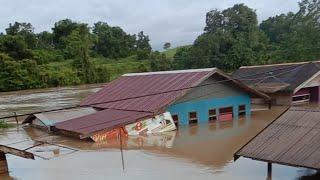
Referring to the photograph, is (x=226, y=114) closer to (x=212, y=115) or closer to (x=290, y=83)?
(x=212, y=115)

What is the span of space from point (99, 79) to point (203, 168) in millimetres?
51025

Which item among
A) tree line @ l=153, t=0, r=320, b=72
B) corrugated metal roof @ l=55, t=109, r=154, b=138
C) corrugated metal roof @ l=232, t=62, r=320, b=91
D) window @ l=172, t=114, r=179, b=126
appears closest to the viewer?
corrugated metal roof @ l=55, t=109, r=154, b=138

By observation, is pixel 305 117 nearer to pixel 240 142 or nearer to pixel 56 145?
pixel 240 142

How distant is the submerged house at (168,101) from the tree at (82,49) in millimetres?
36378

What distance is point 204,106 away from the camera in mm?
25844

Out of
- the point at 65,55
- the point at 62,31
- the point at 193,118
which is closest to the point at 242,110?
the point at 193,118

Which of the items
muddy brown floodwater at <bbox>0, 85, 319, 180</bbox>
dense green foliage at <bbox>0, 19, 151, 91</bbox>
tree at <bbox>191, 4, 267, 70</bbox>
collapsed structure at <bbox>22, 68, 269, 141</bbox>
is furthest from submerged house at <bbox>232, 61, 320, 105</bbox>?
dense green foliage at <bbox>0, 19, 151, 91</bbox>

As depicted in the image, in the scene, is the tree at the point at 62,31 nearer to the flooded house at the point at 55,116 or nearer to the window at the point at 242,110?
the flooded house at the point at 55,116

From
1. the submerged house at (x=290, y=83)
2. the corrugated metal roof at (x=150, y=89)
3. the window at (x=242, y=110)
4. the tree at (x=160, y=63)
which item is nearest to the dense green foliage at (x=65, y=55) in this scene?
the tree at (x=160, y=63)

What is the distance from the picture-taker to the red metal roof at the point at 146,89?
2392cm

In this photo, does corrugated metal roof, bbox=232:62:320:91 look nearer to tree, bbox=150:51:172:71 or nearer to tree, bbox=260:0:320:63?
tree, bbox=260:0:320:63

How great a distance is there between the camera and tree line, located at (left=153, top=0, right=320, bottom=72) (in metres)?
43.9

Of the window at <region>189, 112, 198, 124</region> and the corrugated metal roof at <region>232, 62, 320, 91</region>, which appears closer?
the window at <region>189, 112, 198, 124</region>

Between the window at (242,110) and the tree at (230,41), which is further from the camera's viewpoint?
the tree at (230,41)
